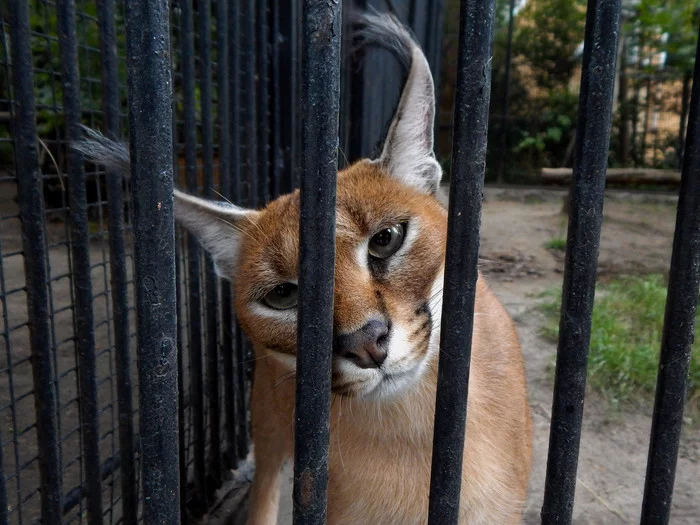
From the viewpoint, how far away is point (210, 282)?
2.64 metres

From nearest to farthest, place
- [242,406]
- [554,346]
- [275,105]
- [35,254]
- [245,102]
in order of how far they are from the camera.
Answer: [35,254], [245,102], [275,105], [242,406], [554,346]

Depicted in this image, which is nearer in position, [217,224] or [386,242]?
[386,242]

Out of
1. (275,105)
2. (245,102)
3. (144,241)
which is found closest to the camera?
(144,241)

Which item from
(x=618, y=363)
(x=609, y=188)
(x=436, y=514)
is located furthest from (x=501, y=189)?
(x=436, y=514)

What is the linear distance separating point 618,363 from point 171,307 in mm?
3395

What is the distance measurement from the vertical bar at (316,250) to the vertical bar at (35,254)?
1127 mm

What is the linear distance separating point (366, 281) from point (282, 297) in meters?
0.27

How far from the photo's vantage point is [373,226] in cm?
157

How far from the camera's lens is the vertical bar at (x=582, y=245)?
884mm

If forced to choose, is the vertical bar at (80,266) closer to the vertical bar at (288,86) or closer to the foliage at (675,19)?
the vertical bar at (288,86)

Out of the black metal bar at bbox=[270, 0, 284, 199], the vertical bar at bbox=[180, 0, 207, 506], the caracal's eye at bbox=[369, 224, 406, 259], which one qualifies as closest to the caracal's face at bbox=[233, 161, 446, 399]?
the caracal's eye at bbox=[369, 224, 406, 259]

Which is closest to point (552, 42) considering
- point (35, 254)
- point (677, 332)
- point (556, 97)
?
point (556, 97)

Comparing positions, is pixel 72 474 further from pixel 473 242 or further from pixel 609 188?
pixel 609 188

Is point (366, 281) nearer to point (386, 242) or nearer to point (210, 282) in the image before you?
point (386, 242)
